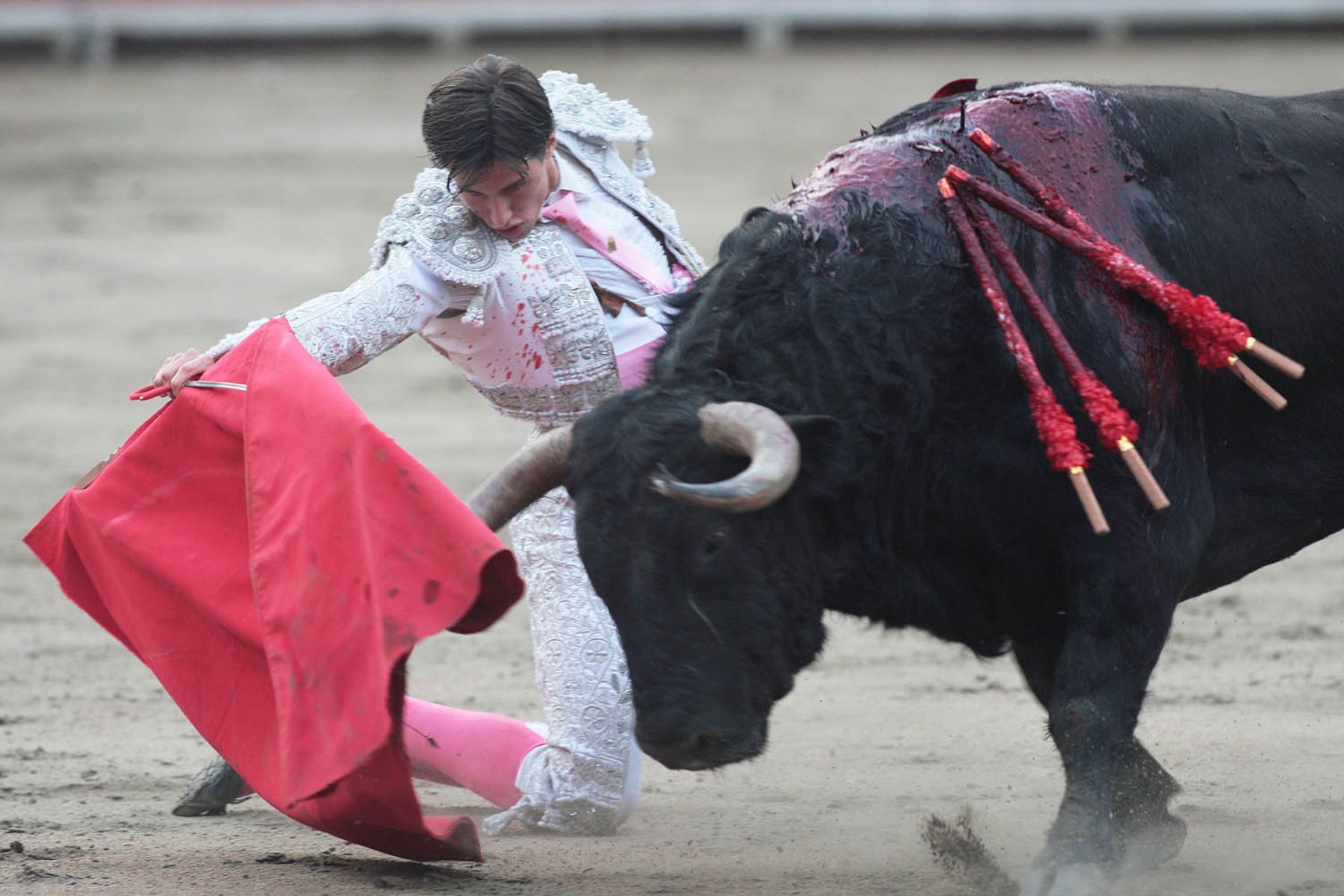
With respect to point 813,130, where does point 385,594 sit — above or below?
above

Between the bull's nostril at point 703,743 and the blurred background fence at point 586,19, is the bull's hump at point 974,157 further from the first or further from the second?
the blurred background fence at point 586,19

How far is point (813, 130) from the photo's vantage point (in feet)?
33.8

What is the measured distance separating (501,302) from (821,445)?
71 centimetres

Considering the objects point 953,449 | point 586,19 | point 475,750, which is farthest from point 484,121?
point 586,19

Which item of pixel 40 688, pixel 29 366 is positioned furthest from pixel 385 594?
pixel 29 366

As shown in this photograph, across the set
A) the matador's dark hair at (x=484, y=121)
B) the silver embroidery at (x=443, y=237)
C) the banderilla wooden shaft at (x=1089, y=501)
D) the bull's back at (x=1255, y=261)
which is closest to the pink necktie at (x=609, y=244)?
the silver embroidery at (x=443, y=237)

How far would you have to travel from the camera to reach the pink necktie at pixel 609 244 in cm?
309

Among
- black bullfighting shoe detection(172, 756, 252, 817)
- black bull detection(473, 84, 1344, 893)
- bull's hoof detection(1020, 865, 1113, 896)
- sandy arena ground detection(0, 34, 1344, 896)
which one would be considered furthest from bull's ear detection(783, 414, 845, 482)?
black bullfighting shoe detection(172, 756, 252, 817)

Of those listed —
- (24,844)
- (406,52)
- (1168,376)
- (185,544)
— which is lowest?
(406,52)

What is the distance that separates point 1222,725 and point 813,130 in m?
6.93

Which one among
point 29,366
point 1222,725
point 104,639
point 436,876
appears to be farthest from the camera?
point 29,366

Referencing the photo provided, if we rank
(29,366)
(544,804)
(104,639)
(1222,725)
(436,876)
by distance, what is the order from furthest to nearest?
1. (29,366)
2. (104,639)
3. (1222,725)
4. (544,804)
5. (436,876)

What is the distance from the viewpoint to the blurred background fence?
12555 mm

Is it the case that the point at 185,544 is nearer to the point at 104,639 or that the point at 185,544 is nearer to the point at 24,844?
the point at 24,844
